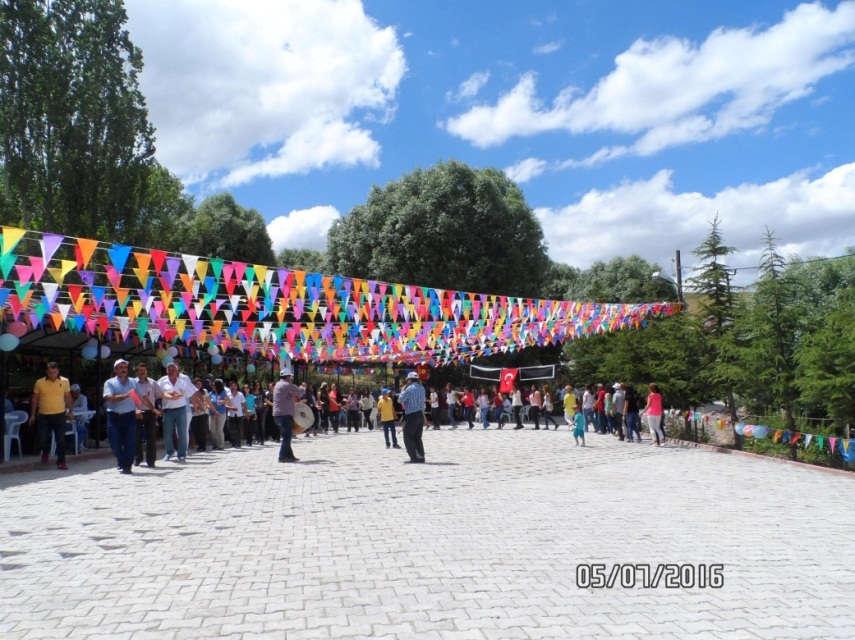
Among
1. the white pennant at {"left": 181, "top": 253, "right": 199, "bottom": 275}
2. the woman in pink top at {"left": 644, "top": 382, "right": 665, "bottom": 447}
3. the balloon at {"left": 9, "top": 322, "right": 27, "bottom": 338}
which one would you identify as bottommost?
the woman in pink top at {"left": 644, "top": 382, "right": 665, "bottom": 447}

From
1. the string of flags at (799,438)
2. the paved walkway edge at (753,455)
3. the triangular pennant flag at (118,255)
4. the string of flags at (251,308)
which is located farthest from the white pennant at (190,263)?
the paved walkway edge at (753,455)

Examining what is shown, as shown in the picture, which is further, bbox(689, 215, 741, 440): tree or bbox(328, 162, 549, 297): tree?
bbox(328, 162, 549, 297): tree

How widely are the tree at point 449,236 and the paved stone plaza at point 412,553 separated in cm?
1951

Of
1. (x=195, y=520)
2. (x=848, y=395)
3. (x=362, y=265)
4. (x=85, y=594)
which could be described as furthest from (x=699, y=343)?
(x=362, y=265)

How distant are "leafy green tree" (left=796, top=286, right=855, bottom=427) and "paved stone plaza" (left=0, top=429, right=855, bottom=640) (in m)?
1.39

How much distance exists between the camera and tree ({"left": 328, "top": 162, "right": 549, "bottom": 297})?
30172 mm

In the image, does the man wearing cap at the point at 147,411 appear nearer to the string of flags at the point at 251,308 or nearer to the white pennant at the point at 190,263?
the string of flags at the point at 251,308

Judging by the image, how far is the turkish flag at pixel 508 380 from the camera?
95.7 ft

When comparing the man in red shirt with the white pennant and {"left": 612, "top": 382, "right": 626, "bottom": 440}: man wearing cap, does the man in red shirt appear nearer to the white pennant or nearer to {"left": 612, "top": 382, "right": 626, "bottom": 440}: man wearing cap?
{"left": 612, "top": 382, "right": 626, "bottom": 440}: man wearing cap

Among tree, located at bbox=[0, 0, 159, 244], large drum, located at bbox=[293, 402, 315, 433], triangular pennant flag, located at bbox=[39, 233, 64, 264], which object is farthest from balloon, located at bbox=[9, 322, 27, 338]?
tree, located at bbox=[0, 0, 159, 244]

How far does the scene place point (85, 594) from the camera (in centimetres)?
486

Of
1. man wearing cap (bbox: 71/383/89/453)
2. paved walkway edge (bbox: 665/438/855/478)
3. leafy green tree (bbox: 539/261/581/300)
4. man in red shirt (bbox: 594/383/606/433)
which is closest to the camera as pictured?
paved walkway edge (bbox: 665/438/855/478)

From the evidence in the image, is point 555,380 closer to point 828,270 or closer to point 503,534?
point 828,270

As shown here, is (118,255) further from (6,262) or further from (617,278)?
(617,278)
